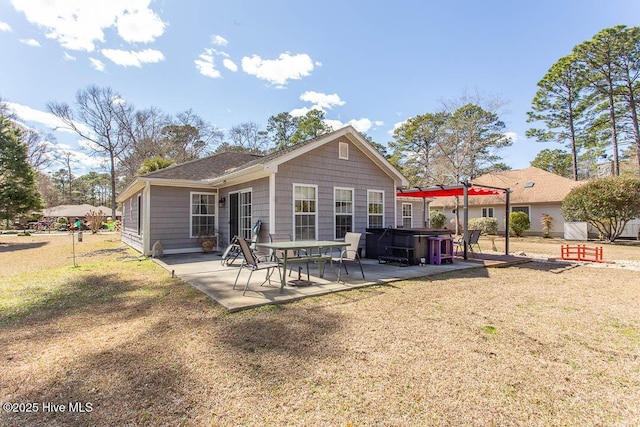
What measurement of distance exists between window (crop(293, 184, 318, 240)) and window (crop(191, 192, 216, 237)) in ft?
Answer: 14.2

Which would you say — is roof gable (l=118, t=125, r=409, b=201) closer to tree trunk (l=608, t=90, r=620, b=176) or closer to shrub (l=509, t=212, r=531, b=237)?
shrub (l=509, t=212, r=531, b=237)

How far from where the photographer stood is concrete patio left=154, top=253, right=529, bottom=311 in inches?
194

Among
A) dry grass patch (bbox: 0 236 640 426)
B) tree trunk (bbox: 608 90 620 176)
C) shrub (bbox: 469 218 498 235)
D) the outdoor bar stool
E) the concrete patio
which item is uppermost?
tree trunk (bbox: 608 90 620 176)

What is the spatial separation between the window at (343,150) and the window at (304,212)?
4.52 ft

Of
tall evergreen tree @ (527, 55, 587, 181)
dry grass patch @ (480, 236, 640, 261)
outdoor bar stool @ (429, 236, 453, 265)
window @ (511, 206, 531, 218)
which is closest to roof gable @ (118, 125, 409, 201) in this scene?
outdoor bar stool @ (429, 236, 453, 265)

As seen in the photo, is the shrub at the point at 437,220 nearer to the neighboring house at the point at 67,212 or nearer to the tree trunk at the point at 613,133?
the tree trunk at the point at 613,133

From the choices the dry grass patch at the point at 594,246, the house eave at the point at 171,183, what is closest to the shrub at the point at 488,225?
the dry grass patch at the point at 594,246

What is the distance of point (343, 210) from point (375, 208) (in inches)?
54.0

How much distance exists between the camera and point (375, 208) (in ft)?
34.1

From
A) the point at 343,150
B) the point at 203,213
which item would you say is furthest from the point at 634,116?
the point at 203,213

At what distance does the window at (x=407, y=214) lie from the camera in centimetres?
1927

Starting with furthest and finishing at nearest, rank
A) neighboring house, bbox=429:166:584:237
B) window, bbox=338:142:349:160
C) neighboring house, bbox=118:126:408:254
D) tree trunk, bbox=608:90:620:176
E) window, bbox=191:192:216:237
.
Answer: tree trunk, bbox=608:90:620:176 < neighboring house, bbox=429:166:584:237 < window, bbox=191:192:216:237 < window, bbox=338:142:349:160 < neighboring house, bbox=118:126:408:254

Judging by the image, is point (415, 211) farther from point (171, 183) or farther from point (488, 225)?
point (171, 183)

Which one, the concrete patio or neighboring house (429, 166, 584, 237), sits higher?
neighboring house (429, 166, 584, 237)
